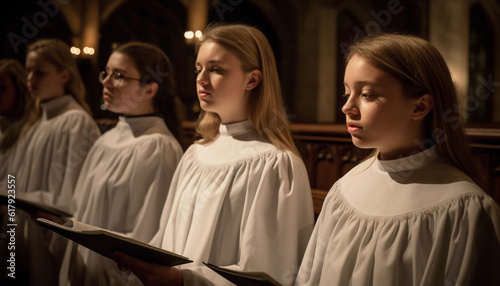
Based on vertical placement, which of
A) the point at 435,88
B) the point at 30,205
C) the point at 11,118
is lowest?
the point at 30,205

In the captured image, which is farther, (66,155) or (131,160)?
(66,155)

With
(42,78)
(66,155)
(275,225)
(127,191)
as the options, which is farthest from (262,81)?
(42,78)

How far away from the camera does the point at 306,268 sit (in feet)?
5.26

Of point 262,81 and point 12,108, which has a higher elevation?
point 262,81

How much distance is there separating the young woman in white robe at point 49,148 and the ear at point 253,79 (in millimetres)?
1440

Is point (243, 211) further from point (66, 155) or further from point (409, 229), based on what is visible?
point (66, 155)

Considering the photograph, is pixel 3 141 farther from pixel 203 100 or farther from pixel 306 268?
pixel 306 268

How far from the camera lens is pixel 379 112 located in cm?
135

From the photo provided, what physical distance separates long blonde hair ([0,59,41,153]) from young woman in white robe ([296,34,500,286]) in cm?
266

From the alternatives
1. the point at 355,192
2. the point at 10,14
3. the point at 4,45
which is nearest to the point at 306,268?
the point at 355,192

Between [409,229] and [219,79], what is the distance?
0.93 meters

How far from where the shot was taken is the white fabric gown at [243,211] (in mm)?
1762

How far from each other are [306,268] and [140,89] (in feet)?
4.39

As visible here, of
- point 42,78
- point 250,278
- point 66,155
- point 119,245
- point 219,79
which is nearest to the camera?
point 250,278
